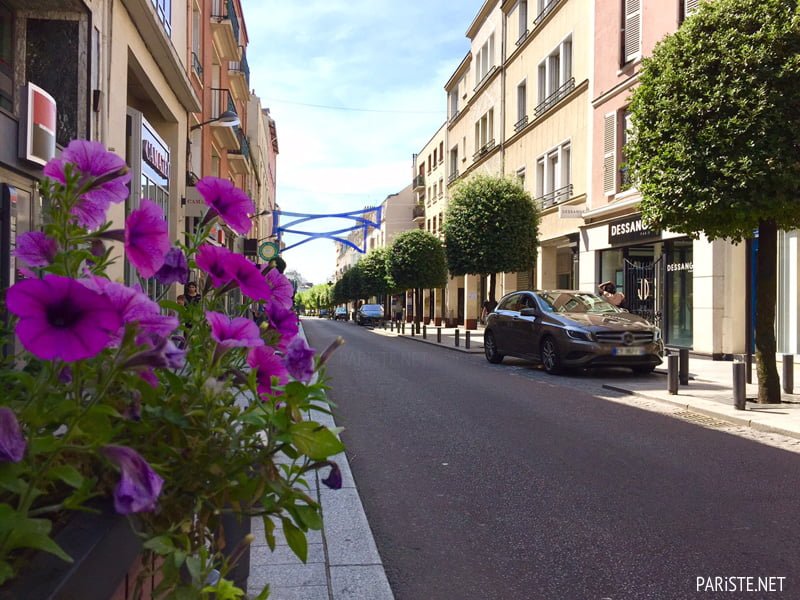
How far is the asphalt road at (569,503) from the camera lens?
11.4 ft

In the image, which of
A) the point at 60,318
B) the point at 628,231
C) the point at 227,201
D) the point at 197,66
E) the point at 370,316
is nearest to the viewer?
the point at 60,318

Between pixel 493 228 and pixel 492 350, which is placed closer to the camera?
pixel 492 350

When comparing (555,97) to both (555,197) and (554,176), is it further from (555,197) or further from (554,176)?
(555,197)

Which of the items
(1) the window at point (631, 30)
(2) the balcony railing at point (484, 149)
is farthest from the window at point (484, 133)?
(1) the window at point (631, 30)

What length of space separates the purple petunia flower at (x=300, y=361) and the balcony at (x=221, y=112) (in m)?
25.3

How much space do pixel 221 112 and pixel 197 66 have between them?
750 cm

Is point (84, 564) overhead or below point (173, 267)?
below

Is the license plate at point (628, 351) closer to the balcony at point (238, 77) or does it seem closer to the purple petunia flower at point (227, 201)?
the purple petunia flower at point (227, 201)

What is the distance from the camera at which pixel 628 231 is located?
19.1 metres

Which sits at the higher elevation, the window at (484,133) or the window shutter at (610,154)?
the window at (484,133)

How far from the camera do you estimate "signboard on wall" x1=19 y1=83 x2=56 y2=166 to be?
7.93 m

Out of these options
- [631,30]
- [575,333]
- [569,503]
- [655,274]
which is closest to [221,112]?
[631,30]

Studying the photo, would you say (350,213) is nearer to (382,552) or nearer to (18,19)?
(18,19)

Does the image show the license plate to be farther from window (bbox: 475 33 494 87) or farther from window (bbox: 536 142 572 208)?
window (bbox: 475 33 494 87)
